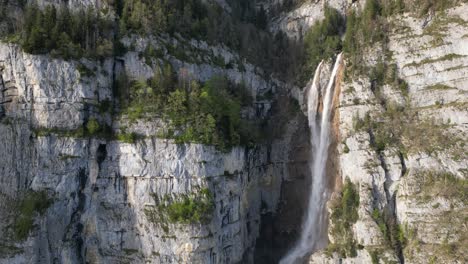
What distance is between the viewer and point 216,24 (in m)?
48.5

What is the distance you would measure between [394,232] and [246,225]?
14.3 meters

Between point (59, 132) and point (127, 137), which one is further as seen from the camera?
point (127, 137)

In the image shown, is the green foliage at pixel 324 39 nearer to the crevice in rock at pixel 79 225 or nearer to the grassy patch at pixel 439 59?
the grassy patch at pixel 439 59

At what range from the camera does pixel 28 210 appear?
30859mm

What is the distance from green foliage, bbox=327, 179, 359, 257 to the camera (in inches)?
1398

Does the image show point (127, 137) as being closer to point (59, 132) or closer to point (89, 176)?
point (89, 176)

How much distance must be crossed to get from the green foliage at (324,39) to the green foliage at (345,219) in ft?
60.3

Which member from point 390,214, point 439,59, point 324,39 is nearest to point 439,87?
point 439,59

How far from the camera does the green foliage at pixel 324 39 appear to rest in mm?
49812

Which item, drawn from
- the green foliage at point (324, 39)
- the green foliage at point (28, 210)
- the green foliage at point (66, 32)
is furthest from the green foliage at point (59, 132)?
the green foliage at point (324, 39)

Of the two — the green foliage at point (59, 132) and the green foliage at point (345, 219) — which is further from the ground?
the green foliage at point (59, 132)

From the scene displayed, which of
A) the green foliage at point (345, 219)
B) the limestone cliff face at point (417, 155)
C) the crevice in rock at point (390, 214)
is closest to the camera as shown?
the limestone cliff face at point (417, 155)

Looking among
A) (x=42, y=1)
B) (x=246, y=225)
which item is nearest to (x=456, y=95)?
(x=246, y=225)

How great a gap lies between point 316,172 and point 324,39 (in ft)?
64.5
